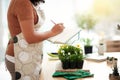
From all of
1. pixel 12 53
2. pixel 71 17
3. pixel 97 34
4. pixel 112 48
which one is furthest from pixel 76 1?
pixel 12 53

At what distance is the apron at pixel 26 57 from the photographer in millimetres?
1582

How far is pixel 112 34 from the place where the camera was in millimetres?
3711

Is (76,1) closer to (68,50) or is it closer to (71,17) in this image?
(71,17)

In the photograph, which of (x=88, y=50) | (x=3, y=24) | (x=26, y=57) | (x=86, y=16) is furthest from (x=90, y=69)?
(x=3, y=24)

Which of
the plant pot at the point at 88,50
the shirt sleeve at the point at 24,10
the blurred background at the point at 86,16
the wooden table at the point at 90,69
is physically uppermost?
the blurred background at the point at 86,16

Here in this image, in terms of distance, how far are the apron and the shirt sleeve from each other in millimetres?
166

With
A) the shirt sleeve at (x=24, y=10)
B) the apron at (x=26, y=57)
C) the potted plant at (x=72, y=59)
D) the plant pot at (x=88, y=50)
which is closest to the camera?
the shirt sleeve at (x=24, y=10)

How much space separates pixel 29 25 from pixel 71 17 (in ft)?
7.52

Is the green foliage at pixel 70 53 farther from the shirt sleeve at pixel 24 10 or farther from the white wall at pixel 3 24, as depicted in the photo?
the white wall at pixel 3 24

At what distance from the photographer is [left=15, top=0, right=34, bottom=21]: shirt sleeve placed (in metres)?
1.41

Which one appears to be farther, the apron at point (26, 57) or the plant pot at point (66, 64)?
the plant pot at point (66, 64)

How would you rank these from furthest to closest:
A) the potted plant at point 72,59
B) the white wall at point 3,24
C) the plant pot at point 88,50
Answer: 1. the white wall at point 3,24
2. the plant pot at point 88,50
3. the potted plant at point 72,59

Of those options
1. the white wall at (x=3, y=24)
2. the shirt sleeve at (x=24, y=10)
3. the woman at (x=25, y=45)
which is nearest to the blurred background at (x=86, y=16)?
the white wall at (x=3, y=24)

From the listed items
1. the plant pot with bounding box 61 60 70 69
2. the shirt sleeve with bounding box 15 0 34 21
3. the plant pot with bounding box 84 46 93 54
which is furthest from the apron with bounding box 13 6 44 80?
the plant pot with bounding box 84 46 93 54
